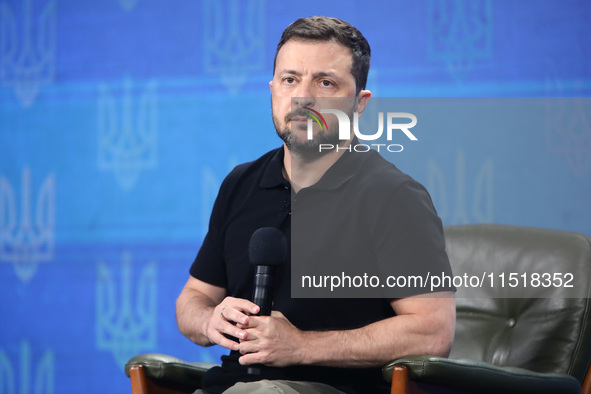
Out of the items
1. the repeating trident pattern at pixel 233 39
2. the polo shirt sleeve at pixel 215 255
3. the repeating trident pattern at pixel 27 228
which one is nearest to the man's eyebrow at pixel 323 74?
the polo shirt sleeve at pixel 215 255

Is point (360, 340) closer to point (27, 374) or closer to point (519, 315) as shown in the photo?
point (519, 315)

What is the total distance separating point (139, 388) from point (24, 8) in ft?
6.92

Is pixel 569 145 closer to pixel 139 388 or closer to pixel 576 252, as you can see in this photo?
pixel 576 252

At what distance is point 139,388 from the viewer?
5.86 feet

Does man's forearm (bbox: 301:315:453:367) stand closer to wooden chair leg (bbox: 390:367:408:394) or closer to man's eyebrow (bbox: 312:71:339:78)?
wooden chair leg (bbox: 390:367:408:394)

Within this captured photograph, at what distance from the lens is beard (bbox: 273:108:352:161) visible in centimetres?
173

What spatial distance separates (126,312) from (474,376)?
192cm

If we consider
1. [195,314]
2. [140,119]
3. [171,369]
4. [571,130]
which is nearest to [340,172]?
[195,314]

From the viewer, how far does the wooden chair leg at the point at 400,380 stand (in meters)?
1.38

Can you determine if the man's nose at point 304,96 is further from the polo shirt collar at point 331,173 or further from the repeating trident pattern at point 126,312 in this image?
the repeating trident pattern at point 126,312

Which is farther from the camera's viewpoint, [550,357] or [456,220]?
[456,220]

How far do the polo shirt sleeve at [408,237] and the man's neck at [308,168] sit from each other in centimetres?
23

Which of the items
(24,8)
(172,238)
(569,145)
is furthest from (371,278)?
(24,8)

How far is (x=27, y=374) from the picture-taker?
10.3 ft
